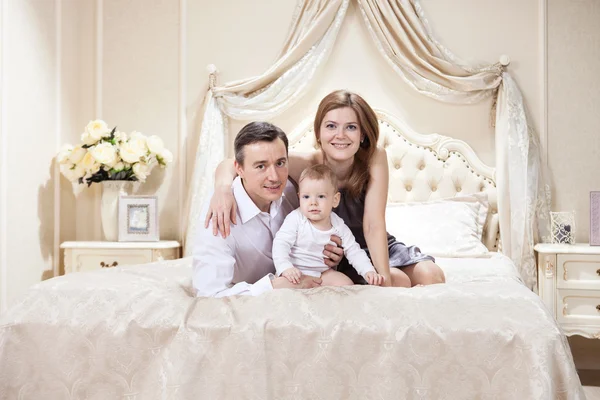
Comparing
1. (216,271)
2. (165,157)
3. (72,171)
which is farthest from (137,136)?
(216,271)

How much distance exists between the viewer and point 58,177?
4.16m

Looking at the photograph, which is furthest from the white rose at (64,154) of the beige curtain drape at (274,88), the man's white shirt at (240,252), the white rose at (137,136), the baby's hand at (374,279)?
the baby's hand at (374,279)

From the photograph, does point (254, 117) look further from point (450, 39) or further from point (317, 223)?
point (317, 223)

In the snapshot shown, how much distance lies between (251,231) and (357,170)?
514 millimetres

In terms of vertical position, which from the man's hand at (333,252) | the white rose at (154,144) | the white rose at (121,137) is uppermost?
the white rose at (121,137)

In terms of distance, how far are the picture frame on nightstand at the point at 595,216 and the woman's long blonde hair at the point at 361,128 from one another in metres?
1.96

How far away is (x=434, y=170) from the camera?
12.7ft

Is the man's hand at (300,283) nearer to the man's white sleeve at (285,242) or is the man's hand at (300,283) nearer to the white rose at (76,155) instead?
the man's white sleeve at (285,242)

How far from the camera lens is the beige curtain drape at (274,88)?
13.3 ft

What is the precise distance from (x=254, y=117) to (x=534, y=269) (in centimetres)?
214

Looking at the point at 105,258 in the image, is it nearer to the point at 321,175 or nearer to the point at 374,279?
the point at 321,175

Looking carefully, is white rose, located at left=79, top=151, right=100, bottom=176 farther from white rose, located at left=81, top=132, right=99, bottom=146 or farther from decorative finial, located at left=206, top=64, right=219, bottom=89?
decorative finial, located at left=206, top=64, right=219, bottom=89

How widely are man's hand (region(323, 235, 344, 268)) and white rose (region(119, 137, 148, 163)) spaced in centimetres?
224

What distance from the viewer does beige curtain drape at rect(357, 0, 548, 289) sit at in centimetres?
365
